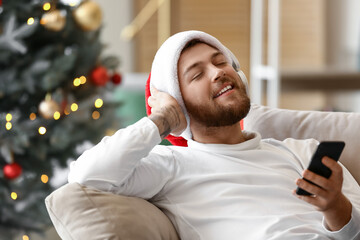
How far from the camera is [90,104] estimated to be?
299 cm

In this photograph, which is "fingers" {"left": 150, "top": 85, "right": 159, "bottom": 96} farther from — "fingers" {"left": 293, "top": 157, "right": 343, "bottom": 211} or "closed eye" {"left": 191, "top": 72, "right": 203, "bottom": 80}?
"fingers" {"left": 293, "top": 157, "right": 343, "bottom": 211}

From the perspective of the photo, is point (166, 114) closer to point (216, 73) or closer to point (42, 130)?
point (216, 73)

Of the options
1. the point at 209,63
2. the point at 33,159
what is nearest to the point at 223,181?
the point at 209,63

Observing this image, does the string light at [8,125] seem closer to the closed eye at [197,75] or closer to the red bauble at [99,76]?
the red bauble at [99,76]

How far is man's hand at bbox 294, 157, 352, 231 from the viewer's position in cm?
125

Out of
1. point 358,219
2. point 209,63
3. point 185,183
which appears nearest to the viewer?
point 358,219

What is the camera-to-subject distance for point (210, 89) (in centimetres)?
162

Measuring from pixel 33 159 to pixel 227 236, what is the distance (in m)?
1.60

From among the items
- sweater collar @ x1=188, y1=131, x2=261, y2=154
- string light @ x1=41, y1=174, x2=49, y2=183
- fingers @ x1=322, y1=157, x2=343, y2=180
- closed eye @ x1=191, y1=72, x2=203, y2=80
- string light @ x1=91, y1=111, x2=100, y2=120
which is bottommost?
string light @ x1=41, y1=174, x2=49, y2=183

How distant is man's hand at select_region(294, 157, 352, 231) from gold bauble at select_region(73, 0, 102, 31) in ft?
6.18

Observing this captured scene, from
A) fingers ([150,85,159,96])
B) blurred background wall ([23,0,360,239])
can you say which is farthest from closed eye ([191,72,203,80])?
blurred background wall ([23,0,360,239])

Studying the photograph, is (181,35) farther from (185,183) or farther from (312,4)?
(312,4)

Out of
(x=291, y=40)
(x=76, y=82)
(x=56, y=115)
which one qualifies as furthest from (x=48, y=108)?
(x=291, y=40)

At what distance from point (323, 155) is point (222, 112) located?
41 cm
